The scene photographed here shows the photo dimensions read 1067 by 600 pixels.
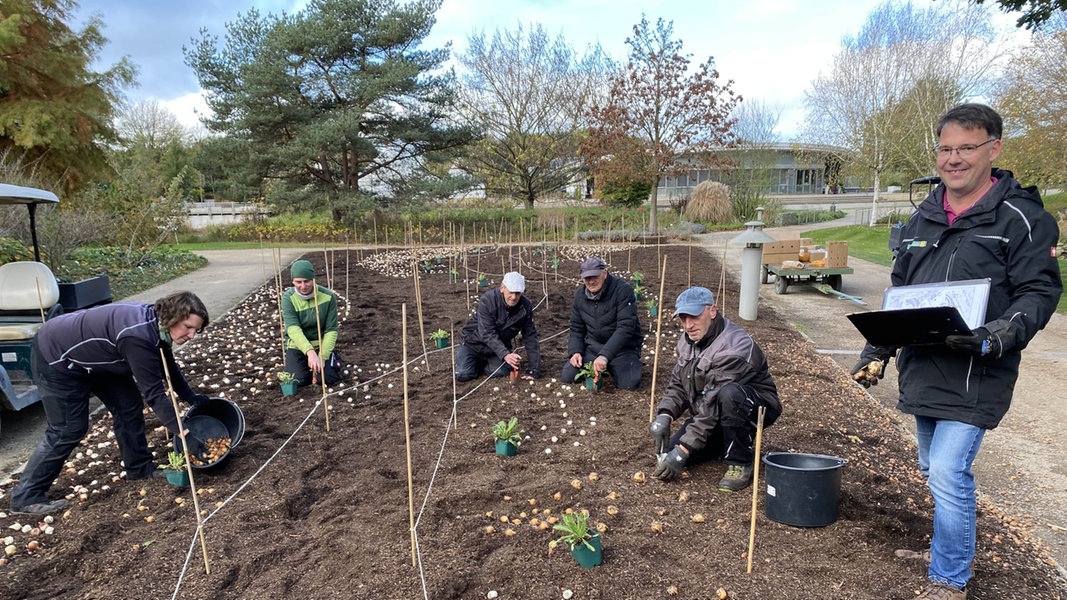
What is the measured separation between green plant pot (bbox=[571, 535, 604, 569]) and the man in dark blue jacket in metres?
2.22

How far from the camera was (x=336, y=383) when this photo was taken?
17.4 ft

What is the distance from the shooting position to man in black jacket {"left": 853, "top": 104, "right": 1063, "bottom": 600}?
2107 millimetres

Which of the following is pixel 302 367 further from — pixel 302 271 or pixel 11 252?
pixel 11 252

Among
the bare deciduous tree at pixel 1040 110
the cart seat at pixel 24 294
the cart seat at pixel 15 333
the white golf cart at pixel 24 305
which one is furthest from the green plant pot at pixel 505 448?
the bare deciduous tree at pixel 1040 110

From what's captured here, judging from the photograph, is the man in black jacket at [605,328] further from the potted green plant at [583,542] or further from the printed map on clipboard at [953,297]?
the printed map on clipboard at [953,297]

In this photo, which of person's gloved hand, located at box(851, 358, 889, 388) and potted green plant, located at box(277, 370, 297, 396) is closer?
person's gloved hand, located at box(851, 358, 889, 388)

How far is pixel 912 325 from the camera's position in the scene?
7.15ft

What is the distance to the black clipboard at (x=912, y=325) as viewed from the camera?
2037 mm

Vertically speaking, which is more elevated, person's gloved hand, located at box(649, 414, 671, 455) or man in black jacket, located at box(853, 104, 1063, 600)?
man in black jacket, located at box(853, 104, 1063, 600)

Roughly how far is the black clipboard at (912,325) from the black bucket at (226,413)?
3.59 m

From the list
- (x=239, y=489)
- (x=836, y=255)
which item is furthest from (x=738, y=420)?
(x=836, y=255)

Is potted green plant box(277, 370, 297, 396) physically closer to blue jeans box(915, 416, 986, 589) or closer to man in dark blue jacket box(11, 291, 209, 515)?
man in dark blue jacket box(11, 291, 209, 515)

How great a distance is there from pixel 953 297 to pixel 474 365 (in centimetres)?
388

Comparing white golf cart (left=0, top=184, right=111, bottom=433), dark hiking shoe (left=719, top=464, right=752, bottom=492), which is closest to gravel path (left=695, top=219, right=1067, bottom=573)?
dark hiking shoe (left=719, top=464, right=752, bottom=492)
